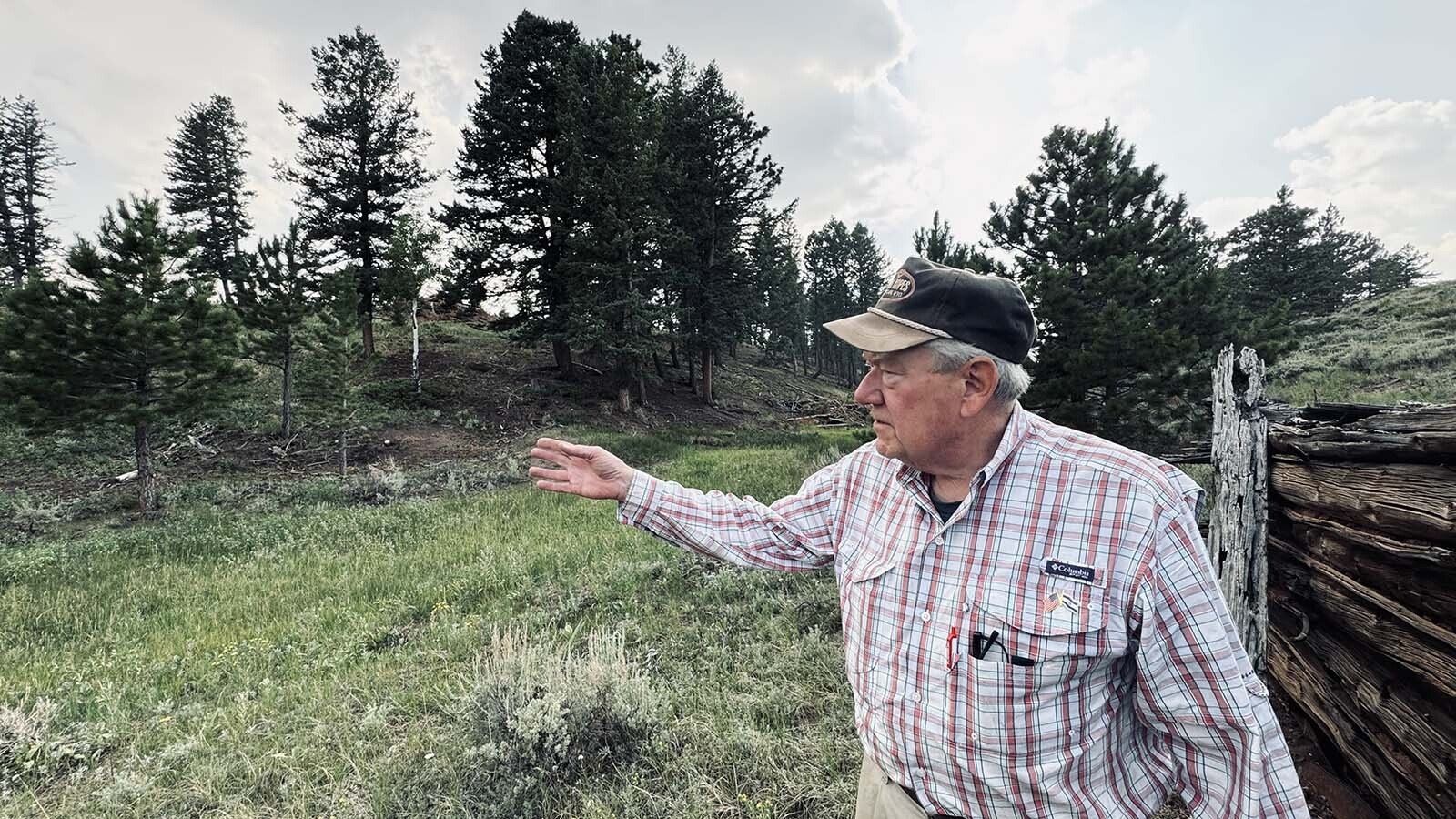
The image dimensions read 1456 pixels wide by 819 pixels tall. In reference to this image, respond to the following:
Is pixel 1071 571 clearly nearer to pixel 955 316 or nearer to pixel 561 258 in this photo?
pixel 955 316

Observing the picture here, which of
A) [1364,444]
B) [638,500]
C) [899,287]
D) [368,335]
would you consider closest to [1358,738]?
[1364,444]

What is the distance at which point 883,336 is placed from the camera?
5.25 ft

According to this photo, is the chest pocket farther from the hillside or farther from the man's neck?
the hillside

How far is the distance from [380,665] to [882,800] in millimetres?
4768

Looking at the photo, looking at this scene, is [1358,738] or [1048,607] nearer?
[1048,607]

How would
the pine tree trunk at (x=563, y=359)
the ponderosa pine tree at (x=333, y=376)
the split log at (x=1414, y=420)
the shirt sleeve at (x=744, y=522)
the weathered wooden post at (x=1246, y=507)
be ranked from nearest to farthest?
the shirt sleeve at (x=744, y=522) → the split log at (x=1414, y=420) → the weathered wooden post at (x=1246, y=507) → the ponderosa pine tree at (x=333, y=376) → the pine tree trunk at (x=563, y=359)

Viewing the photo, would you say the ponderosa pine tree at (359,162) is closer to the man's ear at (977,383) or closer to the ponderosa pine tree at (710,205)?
the ponderosa pine tree at (710,205)

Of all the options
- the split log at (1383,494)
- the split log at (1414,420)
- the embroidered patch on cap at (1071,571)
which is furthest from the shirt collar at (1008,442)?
the split log at (1414,420)

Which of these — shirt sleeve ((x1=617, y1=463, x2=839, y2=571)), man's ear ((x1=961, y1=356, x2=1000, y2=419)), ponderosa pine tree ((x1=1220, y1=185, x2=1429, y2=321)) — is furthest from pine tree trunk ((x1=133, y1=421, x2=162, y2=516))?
ponderosa pine tree ((x1=1220, y1=185, x2=1429, y2=321))

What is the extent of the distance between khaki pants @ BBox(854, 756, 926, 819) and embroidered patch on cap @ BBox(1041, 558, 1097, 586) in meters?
0.81

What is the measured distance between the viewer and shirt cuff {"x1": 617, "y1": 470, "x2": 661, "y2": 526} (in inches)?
84.9

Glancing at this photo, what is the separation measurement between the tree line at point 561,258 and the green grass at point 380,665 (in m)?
4.95

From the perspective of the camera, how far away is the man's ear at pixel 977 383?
154 centimetres

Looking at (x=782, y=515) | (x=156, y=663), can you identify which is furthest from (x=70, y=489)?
(x=782, y=515)
